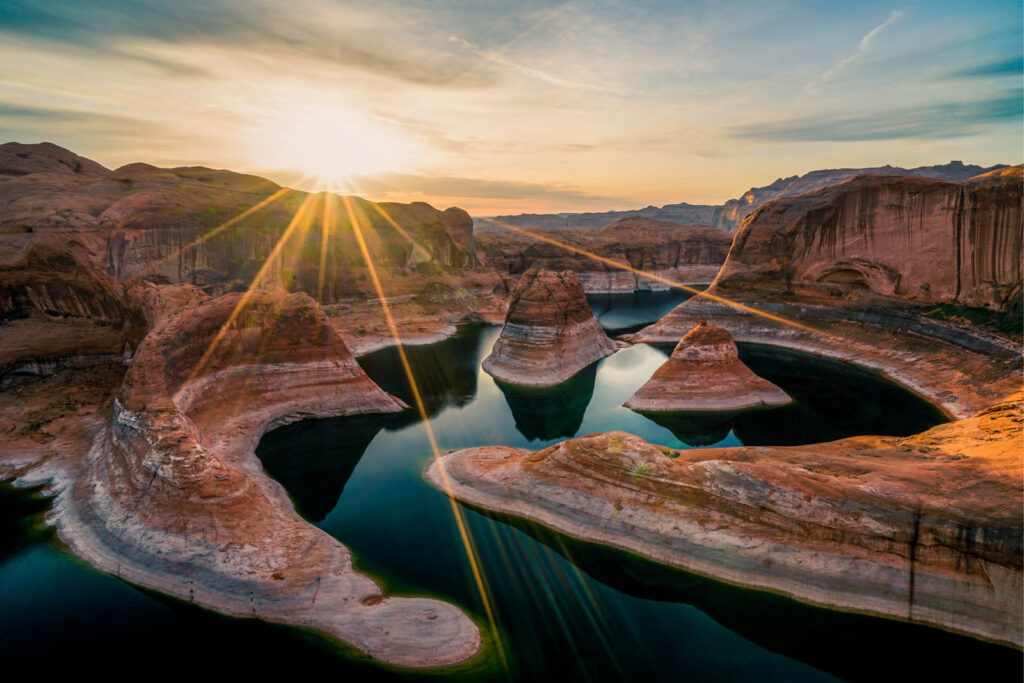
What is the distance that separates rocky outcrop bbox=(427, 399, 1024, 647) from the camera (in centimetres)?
1217

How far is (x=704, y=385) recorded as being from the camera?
2988cm

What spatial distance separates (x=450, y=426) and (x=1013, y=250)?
4415 cm

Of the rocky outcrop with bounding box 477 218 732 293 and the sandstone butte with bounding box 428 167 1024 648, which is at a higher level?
the rocky outcrop with bounding box 477 218 732 293

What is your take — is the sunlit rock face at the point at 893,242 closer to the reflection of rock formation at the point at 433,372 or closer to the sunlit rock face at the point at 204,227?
the reflection of rock formation at the point at 433,372

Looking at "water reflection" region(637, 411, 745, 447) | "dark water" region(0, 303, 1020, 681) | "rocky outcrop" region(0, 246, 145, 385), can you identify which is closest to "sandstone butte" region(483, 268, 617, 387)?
"water reflection" region(637, 411, 745, 447)

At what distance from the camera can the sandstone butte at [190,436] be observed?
13336 mm

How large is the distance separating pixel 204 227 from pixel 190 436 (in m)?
41.7

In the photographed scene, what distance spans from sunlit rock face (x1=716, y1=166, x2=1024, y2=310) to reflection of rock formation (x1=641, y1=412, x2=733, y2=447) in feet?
87.0

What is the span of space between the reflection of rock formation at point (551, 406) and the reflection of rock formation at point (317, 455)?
917cm

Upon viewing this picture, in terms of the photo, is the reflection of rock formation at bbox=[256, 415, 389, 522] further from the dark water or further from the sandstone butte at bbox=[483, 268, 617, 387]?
the sandstone butte at bbox=[483, 268, 617, 387]

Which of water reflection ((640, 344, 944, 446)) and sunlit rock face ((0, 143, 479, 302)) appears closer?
water reflection ((640, 344, 944, 446))

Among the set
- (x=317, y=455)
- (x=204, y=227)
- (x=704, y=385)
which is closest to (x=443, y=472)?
(x=317, y=455)

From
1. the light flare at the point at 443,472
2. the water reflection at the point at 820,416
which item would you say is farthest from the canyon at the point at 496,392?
the water reflection at the point at 820,416

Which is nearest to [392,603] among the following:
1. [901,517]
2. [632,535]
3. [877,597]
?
[632,535]
